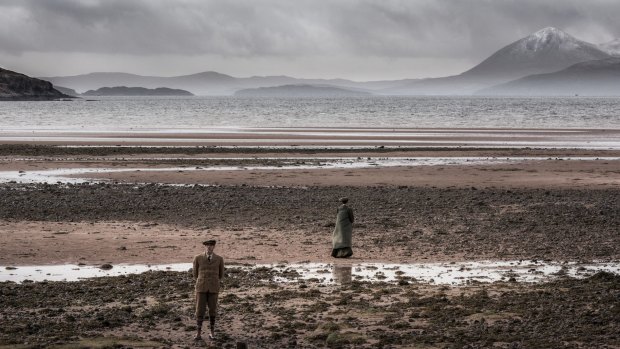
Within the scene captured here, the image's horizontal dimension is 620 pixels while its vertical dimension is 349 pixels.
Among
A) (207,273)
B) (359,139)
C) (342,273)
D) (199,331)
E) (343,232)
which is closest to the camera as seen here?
(199,331)

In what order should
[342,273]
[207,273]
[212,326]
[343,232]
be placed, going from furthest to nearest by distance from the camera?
1. [343,232]
2. [342,273]
3. [207,273]
4. [212,326]

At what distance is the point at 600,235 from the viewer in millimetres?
24469

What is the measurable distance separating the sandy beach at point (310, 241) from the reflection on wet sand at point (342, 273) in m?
0.39

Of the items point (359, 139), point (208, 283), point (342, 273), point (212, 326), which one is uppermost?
point (359, 139)

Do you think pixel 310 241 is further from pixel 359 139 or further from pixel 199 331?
pixel 359 139

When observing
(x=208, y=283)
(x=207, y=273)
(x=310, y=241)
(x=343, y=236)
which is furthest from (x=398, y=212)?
(x=208, y=283)

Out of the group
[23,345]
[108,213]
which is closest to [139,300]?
[23,345]

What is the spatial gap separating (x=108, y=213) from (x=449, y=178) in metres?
17.7

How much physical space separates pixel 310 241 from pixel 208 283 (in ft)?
32.7

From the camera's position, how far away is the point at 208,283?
14.3 m

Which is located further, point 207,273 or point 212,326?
point 207,273

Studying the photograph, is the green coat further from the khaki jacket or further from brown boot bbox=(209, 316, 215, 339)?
brown boot bbox=(209, 316, 215, 339)

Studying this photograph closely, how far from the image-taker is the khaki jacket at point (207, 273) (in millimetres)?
14266

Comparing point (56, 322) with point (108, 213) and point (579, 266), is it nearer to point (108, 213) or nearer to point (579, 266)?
point (579, 266)
